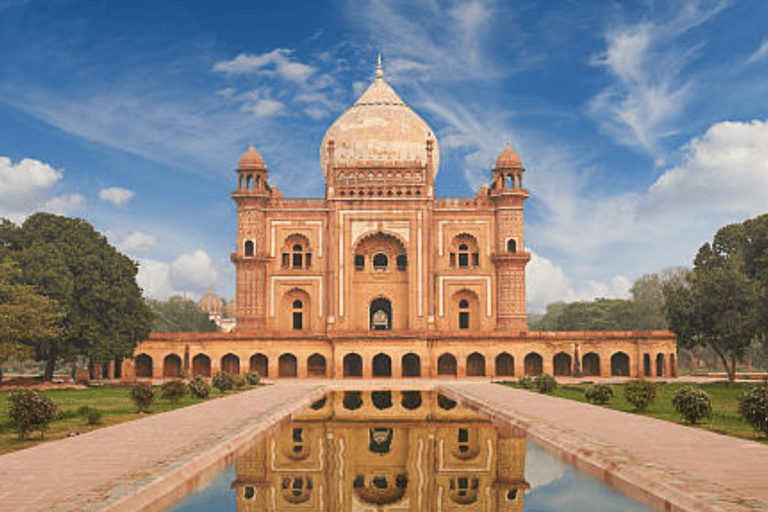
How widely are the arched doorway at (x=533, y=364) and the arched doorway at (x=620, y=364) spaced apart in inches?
174

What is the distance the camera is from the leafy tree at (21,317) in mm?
27531

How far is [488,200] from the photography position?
143ft

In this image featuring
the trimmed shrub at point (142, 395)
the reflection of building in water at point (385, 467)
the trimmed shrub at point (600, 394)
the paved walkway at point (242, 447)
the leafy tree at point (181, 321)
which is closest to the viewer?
the paved walkway at point (242, 447)

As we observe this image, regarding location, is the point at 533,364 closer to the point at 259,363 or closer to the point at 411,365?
the point at 411,365

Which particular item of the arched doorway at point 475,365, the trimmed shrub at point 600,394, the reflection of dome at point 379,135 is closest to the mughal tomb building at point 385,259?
the arched doorway at point 475,365

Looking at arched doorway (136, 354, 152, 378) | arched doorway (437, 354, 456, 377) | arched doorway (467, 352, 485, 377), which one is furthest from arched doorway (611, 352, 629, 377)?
arched doorway (136, 354, 152, 378)

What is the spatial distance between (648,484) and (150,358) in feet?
115

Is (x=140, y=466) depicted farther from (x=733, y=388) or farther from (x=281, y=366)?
(x=281, y=366)

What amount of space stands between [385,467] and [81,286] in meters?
26.6

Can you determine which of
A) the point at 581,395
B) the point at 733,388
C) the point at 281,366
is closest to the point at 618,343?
the point at 733,388

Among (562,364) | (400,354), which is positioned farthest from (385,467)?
(562,364)

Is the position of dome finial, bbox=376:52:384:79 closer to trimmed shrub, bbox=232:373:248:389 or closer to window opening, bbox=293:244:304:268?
window opening, bbox=293:244:304:268

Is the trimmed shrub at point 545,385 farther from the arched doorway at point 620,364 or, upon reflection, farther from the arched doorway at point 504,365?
the arched doorway at point 620,364

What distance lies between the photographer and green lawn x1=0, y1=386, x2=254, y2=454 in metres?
13.4
